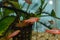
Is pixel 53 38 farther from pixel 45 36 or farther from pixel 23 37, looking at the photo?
pixel 23 37

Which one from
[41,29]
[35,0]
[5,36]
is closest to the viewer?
→ [5,36]

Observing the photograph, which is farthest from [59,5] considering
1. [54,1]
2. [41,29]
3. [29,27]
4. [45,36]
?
[29,27]

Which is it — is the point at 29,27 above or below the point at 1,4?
below

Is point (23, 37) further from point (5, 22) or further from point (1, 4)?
point (1, 4)

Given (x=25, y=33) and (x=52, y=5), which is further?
(x=52, y=5)

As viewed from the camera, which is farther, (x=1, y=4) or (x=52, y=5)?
(x=52, y=5)

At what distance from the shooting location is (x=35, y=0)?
130 centimetres

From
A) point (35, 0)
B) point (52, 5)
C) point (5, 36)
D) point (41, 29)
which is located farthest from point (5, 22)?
point (52, 5)

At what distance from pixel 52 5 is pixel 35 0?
0.21 m

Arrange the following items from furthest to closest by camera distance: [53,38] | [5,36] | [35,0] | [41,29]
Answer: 1. [35,0]
2. [41,29]
3. [53,38]
4. [5,36]

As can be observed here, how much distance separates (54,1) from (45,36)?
1.61 feet

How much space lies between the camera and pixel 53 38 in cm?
102

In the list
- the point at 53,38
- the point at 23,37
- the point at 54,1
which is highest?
the point at 54,1

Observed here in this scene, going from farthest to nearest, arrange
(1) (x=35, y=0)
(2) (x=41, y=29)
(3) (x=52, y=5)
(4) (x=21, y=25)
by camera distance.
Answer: (3) (x=52, y=5) < (1) (x=35, y=0) < (2) (x=41, y=29) < (4) (x=21, y=25)
